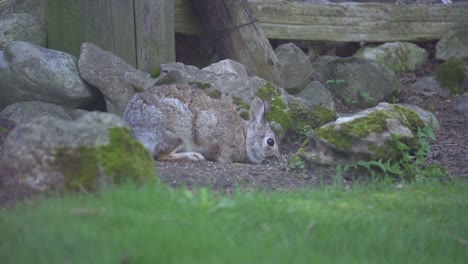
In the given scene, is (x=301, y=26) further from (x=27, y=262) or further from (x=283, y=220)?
(x=27, y=262)

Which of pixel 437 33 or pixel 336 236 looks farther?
pixel 437 33

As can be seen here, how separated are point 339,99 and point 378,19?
282cm

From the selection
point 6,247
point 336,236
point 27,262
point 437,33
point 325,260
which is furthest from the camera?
point 437,33

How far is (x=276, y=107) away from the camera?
11.1 meters

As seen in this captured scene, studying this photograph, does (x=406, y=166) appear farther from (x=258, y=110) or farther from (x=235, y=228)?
(x=235, y=228)

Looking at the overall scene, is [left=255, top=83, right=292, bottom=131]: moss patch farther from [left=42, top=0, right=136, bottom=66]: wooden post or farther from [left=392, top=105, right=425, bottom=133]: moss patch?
[left=392, top=105, right=425, bottom=133]: moss patch

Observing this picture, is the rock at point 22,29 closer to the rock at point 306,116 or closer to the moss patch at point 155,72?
the moss patch at point 155,72

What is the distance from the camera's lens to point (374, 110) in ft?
27.1

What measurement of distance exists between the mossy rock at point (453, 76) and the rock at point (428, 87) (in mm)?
116

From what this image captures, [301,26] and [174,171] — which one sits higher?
[301,26]

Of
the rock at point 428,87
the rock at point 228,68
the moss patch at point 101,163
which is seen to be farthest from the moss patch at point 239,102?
the rock at point 428,87

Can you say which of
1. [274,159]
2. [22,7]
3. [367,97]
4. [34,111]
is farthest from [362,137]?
[22,7]

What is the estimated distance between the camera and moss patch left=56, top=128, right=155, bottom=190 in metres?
5.67

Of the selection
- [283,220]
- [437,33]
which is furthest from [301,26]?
[283,220]
